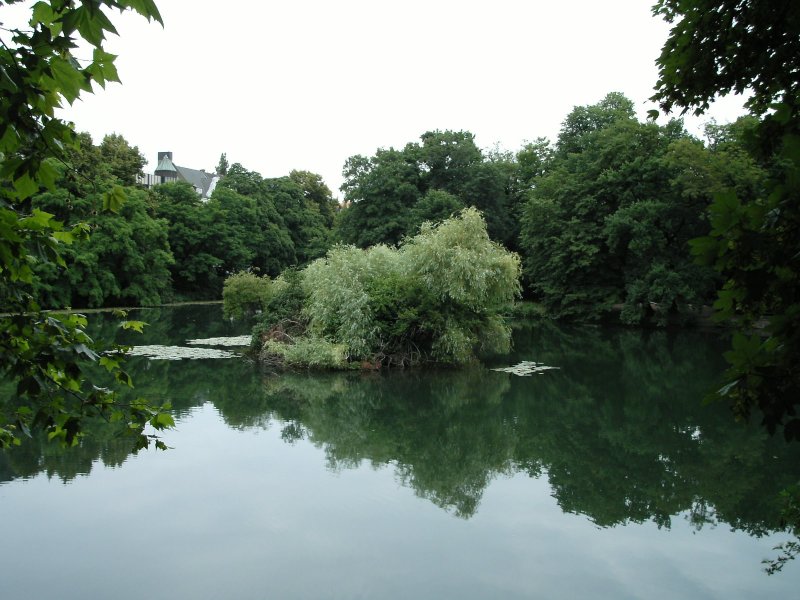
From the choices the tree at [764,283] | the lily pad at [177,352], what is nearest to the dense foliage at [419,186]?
the lily pad at [177,352]

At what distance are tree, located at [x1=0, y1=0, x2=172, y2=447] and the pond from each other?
3.74 meters

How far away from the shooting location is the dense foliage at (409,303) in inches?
715

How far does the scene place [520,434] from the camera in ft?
40.3

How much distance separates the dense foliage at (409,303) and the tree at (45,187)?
14.8 meters

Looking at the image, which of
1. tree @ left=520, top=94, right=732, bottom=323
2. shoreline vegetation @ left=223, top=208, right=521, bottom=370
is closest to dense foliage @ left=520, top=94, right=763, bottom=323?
tree @ left=520, top=94, right=732, bottom=323

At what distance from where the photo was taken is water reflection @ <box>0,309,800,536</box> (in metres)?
9.12

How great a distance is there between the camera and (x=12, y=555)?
22.7ft

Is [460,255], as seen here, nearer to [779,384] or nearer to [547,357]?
[547,357]

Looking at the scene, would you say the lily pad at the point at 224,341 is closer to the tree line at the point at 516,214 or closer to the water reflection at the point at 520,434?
the water reflection at the point at 520,434

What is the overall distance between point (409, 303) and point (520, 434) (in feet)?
22.7

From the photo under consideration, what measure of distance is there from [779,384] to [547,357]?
20.5m

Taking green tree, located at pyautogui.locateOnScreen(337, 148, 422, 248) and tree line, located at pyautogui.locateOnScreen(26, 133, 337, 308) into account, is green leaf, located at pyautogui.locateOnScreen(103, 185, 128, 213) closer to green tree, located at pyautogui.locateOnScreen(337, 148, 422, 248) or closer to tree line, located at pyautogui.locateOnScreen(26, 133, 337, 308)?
tree line, located at pyautogui.locateOnScreen(26, 133, 337, 308)

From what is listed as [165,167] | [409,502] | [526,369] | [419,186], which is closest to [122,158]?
[419,186]

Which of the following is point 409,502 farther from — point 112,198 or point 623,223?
point 623,223
